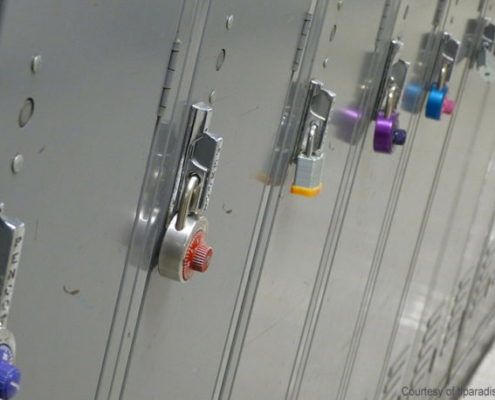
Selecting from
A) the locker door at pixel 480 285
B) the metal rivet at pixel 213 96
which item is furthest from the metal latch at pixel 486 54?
the metal rivet at pixel 213 96

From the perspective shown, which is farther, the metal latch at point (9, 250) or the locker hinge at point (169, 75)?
the locker hinge at point (169, 75)

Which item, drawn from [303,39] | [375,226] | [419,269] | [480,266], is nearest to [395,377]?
[419,269]

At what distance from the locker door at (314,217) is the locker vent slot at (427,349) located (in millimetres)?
1818

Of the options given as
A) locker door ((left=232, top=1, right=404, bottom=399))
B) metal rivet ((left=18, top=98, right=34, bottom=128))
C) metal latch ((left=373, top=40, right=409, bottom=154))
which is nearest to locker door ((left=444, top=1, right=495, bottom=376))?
metal latch ((left=373, top=40, right=409, bottom=154))

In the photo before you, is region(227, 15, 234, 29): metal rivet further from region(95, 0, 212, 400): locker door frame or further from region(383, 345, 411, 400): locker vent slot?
region(383, 345, 411, 400): locker vent slot

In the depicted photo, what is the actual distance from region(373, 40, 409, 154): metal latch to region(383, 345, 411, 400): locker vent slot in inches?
54.4

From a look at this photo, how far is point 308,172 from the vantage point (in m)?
1.68

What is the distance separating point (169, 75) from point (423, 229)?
215 centimetres

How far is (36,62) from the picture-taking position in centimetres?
81

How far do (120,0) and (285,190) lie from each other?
2.77 feet

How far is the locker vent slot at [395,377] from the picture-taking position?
3.35 m

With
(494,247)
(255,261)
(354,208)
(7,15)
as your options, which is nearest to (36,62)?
(7,15)

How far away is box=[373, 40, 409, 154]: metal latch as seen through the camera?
2.15 meters

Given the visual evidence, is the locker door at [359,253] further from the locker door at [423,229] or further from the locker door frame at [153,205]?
the locker door frame at [153,205]
